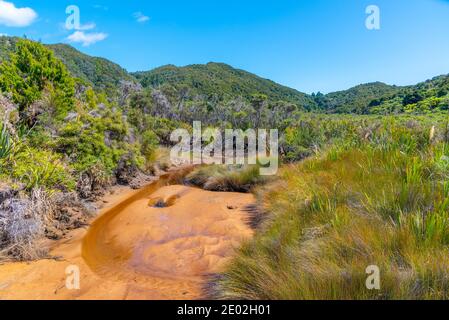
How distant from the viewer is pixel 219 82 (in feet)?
280

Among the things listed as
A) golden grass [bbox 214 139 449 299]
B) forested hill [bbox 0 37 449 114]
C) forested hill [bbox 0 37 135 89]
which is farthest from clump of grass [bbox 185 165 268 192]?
forested hill [bbox 0 37 135 89]

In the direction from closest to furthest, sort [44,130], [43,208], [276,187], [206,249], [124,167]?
[206,249] < [43,208] < [276,187] < [44,130] < [124,167]

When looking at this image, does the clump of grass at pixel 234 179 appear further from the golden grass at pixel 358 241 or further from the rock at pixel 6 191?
the rock at pixel 6 191

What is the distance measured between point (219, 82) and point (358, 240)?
85.7 m

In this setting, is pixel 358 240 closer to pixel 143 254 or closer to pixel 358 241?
pixel 358 241

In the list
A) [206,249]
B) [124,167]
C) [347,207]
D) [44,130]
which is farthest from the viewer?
[124,167]

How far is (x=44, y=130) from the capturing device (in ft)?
30.7

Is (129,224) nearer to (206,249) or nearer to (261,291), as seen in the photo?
(206,249)

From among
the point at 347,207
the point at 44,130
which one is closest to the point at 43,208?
the point at 44,130

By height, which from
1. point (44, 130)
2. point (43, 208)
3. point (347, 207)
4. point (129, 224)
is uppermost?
point (44, 130)

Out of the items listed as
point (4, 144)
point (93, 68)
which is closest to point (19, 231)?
point (4, 144)

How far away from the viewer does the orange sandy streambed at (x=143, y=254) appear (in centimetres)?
398

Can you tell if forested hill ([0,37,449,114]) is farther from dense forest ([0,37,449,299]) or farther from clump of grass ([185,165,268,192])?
clump of grass ([185,165,268,192])

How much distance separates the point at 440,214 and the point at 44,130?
10285 mm
